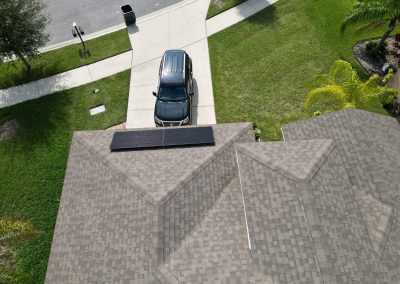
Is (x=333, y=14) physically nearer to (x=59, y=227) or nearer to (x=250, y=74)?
(x=250, y=74)

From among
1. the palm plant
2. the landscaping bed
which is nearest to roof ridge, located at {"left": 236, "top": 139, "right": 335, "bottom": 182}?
the palm plant

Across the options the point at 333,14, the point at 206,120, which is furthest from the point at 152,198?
the point at 333,14

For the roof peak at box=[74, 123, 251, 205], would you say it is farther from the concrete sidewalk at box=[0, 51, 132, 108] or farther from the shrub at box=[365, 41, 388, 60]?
the shrub at box=[365, 41, 388, 60]

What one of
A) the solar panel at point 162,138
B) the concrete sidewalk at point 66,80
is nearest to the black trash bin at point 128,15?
the concrete sidewalk at point 66,80

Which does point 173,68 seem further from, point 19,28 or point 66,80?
point 19,28

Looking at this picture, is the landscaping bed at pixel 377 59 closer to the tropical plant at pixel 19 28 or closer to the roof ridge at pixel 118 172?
the roof ridge at pixel 118 172

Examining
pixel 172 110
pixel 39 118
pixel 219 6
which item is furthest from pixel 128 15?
pixel 172 110
